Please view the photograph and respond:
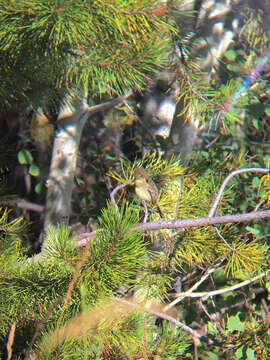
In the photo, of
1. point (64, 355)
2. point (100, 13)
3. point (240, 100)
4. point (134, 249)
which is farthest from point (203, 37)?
point (64, 355)

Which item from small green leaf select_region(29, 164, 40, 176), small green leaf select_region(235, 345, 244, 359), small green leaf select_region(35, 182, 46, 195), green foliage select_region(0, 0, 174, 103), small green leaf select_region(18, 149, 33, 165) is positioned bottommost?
small green leaf select_region(235, 345, 244, 359)

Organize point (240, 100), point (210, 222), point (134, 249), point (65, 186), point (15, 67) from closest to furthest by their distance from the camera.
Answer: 1. point (134, 249)
2. point (210, 222)
3. point (15, 67)
4. point (240, 100)
5. point (65, 186)

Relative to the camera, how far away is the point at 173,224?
0.93 m

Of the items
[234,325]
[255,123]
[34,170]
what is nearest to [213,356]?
[234,325]

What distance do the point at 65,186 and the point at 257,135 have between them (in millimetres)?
1036

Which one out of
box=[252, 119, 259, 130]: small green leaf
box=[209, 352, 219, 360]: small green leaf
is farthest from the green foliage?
box=[209, 352, 219, 360]: small green leaf

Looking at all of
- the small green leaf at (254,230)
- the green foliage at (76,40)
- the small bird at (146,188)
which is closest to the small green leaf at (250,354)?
the small green leaf at (254,230)

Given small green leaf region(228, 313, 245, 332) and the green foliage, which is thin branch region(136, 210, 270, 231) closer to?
the green foliage

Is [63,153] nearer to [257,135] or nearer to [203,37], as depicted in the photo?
[203,37]

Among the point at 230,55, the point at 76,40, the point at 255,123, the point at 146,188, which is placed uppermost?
the point at 76,40

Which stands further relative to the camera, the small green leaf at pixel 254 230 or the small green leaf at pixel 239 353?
the small green leaf at pixel 254 230

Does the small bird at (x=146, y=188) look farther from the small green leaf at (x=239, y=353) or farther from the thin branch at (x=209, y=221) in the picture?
the small green leaf at (x=239, y=353)

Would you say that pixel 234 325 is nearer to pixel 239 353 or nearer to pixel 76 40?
pixel 239 353

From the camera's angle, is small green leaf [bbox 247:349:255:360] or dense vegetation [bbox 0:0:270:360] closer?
dense vegetation [bbox 0:0:270:360]
